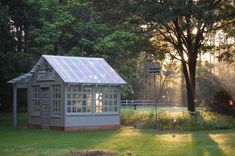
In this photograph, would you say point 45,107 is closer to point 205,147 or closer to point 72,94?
point 72,94

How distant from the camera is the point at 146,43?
117 ft

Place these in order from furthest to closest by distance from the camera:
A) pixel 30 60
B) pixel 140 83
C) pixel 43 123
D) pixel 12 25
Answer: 1. pixel 140 83
2. pixel 12 25
3. pixel 30 60
4. pixel 43 123

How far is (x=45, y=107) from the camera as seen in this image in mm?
28672

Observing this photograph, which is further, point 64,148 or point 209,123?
point 209,123

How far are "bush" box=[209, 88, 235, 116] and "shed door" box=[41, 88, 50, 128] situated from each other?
1118 cm

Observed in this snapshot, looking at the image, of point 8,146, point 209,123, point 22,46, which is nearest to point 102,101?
point 209,123

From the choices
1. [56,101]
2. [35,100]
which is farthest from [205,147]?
[35,100]

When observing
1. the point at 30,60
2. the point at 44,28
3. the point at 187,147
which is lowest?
the point at 187,147

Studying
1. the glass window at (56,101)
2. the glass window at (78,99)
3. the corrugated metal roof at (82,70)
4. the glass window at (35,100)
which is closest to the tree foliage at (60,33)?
the corrugated metal roof at (82,70)

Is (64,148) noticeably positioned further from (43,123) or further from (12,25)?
(12,25)

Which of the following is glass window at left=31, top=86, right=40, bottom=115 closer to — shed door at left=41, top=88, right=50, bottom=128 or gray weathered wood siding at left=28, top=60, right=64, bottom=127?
gray weathered wood siding at left=28, top=60, right=64, bottom=127

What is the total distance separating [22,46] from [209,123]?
61.0ft

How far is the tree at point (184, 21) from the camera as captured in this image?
29.4 metres

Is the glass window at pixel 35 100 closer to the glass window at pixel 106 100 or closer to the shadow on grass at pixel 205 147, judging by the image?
the glass window at pixel 106 100
